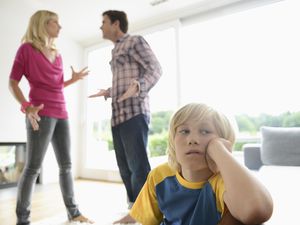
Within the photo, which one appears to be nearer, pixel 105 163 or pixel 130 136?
pixel 130 136

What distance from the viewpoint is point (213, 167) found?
0.63m

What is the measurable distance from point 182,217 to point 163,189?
0.32 feet

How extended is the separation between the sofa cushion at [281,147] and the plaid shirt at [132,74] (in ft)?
3.55

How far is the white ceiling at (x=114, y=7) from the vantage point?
286cm

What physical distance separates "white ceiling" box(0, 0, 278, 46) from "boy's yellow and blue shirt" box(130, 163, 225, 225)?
2554 mm

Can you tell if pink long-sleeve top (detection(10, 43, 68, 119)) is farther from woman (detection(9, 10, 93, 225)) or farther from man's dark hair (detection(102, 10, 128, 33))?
man's dark hair (detection(102, 10, 128, 33))

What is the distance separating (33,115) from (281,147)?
5.70ft

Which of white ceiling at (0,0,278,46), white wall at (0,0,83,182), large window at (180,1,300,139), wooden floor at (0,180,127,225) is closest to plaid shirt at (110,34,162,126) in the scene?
wooden floor at (0,180,127,225)

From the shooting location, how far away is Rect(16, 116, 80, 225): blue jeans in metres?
1.37

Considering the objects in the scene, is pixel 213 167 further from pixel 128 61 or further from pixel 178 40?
pixel 178 40

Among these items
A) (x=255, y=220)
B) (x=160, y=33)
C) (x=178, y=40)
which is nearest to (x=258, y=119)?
(x=178, y=40)

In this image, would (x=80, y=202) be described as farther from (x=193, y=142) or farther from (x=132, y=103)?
(x=193, y=142)

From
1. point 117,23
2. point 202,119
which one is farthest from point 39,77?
point 202,119

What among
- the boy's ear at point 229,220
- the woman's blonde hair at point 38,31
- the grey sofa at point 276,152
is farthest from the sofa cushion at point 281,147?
the woman's blonde hair at point 38,31
